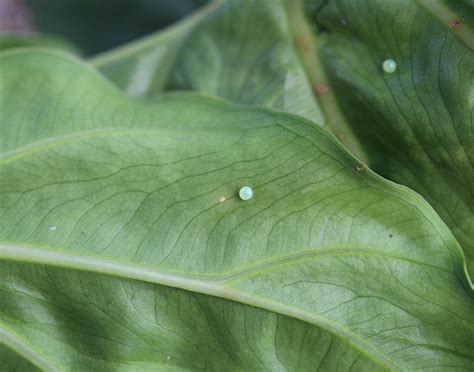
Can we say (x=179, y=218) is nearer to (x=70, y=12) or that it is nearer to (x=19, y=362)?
(x=19, y=362)

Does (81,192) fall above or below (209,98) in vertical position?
below

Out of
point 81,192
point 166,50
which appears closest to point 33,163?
point 81,192

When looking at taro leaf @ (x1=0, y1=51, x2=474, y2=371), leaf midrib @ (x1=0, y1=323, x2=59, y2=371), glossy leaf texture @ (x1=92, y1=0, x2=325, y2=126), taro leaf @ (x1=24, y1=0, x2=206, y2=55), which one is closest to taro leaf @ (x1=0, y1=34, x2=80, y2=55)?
taro leaf @ (x1=24, y1=0, x2=206, y2=55)

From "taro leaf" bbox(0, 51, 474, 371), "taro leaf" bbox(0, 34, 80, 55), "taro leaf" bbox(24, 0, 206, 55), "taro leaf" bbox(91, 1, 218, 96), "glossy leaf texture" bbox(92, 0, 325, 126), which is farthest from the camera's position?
"taro leaf" bbox(24, 0, 206, 55)

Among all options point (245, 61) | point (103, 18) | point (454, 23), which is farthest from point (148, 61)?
point (454, 23)

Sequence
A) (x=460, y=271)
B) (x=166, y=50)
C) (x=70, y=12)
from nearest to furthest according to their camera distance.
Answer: (x=460, y=271)
(x=166, y=50)
(x=70, y=12)

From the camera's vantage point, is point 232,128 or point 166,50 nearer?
point 232,128

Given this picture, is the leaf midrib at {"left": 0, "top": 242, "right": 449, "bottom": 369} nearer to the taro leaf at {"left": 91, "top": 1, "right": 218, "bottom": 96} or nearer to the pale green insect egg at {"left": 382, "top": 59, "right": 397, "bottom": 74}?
the pale green insect egg at {"left": 382, "top": 59, "right": 397, "bottom": 74}

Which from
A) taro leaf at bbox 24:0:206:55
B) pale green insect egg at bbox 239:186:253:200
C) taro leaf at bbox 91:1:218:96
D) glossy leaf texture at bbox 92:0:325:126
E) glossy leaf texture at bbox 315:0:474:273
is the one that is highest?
taro leaf at bbox 24:0:206:55
